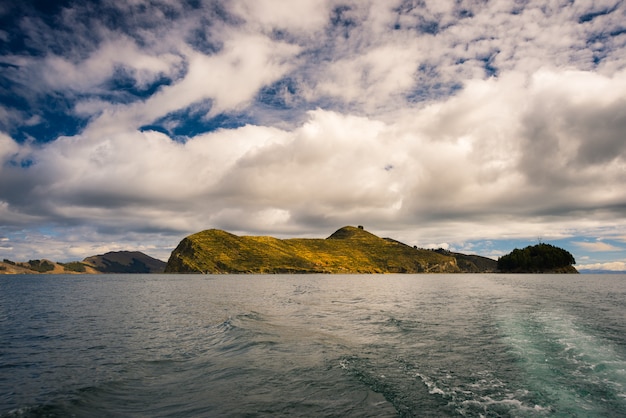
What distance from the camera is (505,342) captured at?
26.3 meters

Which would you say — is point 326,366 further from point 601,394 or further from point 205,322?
point 205,322

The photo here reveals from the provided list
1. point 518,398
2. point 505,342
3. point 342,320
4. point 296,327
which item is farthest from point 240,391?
point 342,320

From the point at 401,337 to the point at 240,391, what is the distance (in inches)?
627

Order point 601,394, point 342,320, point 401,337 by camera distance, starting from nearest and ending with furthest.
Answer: point 601,394 < point 401,337 < point 342,320

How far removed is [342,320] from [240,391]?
23.4 meters

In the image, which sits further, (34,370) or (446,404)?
(34,370)

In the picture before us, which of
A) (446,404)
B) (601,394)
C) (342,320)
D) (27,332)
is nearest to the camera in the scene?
(446,404)

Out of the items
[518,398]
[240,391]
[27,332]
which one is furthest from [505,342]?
Result: [27,332]

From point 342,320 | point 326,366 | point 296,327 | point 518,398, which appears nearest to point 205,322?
point 296,327

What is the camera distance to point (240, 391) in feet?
52.9

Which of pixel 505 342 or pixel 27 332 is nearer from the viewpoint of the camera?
pixel 505 342

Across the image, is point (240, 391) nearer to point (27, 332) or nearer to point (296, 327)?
point (296, 327)

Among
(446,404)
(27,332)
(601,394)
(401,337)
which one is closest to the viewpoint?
(446,404)

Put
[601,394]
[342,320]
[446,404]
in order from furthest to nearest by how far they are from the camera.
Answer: [342,320] < [601,394] < [446,404]
